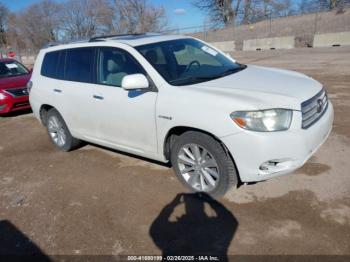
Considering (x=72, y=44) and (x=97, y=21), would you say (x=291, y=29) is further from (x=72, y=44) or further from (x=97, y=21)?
(x=72, y=44)

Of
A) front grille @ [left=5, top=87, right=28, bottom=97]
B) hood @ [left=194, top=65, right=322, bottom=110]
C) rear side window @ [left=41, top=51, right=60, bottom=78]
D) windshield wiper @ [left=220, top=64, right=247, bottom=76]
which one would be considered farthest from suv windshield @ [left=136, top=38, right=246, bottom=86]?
front grille @ [left=5, top=87, right=28, bottom=97]

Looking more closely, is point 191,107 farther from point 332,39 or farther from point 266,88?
point 332,39

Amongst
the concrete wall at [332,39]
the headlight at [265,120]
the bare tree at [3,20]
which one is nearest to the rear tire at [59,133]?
the headlight at [265,120]

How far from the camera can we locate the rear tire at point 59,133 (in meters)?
5.64

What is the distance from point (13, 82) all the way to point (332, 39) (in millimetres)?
20316

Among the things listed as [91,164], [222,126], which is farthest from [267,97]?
[91,164]

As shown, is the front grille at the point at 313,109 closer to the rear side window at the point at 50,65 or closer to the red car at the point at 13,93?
the rear side window at the point at 50,65

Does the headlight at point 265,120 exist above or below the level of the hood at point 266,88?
below

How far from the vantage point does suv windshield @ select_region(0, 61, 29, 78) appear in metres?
9.93

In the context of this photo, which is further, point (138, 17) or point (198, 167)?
point (138, 17)

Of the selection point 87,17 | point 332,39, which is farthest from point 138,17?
point 332,39

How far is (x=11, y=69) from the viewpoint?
10.2 meters

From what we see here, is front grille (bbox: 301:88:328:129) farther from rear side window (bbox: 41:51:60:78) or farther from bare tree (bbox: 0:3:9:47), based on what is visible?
bare tree (bbox: 0:3:9:47)

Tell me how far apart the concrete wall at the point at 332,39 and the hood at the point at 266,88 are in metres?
20.2
